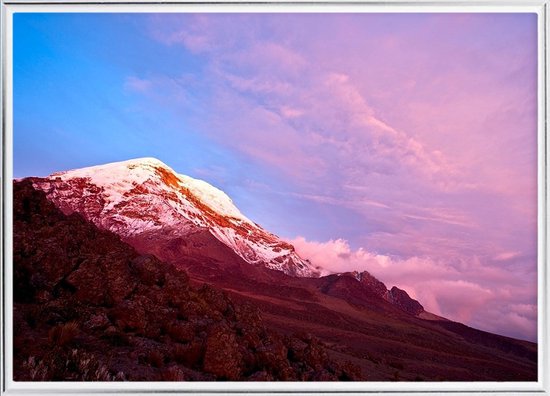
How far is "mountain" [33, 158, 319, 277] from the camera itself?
713 centimetres

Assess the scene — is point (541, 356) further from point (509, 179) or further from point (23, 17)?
point (23, 17)

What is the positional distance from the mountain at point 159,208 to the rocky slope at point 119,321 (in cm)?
168

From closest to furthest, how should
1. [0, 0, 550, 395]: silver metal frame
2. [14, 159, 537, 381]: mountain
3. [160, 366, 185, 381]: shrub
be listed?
[160, 366, 185, 381]: shrub
[0, 0, 550, 395]: silver metal frame
[14, 159, 537, 381]: mountain

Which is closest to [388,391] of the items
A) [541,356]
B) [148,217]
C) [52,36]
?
[541,356]

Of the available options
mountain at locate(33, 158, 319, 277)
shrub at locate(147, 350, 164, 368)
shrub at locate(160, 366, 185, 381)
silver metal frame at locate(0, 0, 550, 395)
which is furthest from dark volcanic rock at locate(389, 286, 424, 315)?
shrub at locate(147, 350, 164, 368)

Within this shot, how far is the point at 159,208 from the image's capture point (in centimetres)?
815

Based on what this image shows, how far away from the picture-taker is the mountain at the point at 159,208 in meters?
7.13

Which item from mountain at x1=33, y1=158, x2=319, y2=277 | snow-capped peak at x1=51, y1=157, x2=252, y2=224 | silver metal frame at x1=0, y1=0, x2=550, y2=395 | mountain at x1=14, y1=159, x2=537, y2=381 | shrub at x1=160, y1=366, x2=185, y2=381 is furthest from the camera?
mountain at x1=33, y1=158, x2=319, y2=277

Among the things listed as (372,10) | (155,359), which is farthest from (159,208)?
(372,10)

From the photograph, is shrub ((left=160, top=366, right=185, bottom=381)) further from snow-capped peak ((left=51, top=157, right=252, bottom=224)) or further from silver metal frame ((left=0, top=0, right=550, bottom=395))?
snow-capped peak ((left=51, top=157, right=252, bottom=224))

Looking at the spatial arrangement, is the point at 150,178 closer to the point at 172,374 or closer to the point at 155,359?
the point at 155,359

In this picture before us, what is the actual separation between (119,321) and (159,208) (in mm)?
3580

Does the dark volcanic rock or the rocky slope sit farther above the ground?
the dark volcanic rock

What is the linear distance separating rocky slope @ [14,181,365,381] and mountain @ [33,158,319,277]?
5.52ft
